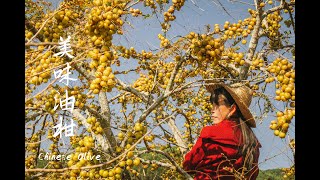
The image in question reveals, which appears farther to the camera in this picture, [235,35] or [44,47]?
[235,35]

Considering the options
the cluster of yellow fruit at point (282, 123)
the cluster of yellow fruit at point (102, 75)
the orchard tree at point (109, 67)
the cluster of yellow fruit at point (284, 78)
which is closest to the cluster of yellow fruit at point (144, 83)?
the orchard tree at point (109, 67)

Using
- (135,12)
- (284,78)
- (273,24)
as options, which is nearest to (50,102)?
(135,12)

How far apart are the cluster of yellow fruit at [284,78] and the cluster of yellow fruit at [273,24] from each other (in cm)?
160

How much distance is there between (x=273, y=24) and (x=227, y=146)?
171cm

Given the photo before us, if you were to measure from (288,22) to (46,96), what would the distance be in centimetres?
274

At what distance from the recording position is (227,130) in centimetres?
302

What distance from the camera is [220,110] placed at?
3.31 m

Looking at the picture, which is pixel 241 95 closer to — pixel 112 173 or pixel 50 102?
pixel 112 173

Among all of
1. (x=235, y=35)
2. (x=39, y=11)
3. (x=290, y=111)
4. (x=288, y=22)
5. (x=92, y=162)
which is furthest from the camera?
(x=288, y=22)
